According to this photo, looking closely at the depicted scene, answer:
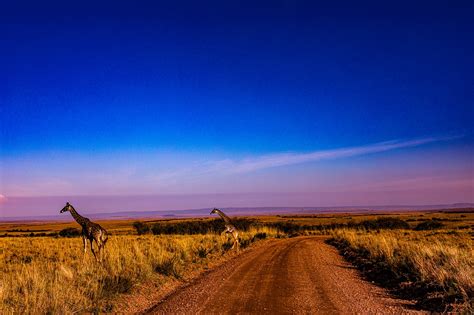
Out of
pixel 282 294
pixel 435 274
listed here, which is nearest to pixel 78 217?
pixel 282 294

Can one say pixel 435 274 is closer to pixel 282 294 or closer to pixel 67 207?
pixel 282 294

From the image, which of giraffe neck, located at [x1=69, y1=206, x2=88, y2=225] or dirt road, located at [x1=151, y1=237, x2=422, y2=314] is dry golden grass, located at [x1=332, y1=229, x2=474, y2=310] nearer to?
dirt road, located at [x1=151, y1=237, x2=422, y2=314]

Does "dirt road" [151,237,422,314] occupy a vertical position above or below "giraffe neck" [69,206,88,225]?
below

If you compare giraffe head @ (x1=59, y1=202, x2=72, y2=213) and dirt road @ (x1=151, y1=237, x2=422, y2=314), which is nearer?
dirt road @ (x1=151, y1=237, x2=422, y2=314)

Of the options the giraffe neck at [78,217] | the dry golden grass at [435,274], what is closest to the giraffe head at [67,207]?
the giraffe neck at [78,217]

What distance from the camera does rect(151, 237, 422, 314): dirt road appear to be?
904 centimetres

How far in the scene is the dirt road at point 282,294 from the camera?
29.7 ft

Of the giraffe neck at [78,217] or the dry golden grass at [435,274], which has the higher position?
the giraffe neck at [78,217]

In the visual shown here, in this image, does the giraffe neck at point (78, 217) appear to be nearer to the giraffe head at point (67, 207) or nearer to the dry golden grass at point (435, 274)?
the giraffe head at point (67, 207)

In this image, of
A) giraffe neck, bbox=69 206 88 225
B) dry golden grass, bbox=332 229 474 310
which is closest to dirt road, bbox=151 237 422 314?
dry golden grass, bbox=332 229 474 310

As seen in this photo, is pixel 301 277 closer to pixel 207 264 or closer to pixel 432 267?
pixel 432 267

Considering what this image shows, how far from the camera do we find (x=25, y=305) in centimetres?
895

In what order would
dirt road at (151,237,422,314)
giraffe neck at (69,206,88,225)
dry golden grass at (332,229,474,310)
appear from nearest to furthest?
dirt road at (151,237,422,314) < dry golden grass at (332,229,474,310) < giraffe neck at (69,206,88,225)

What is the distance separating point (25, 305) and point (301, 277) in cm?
817
